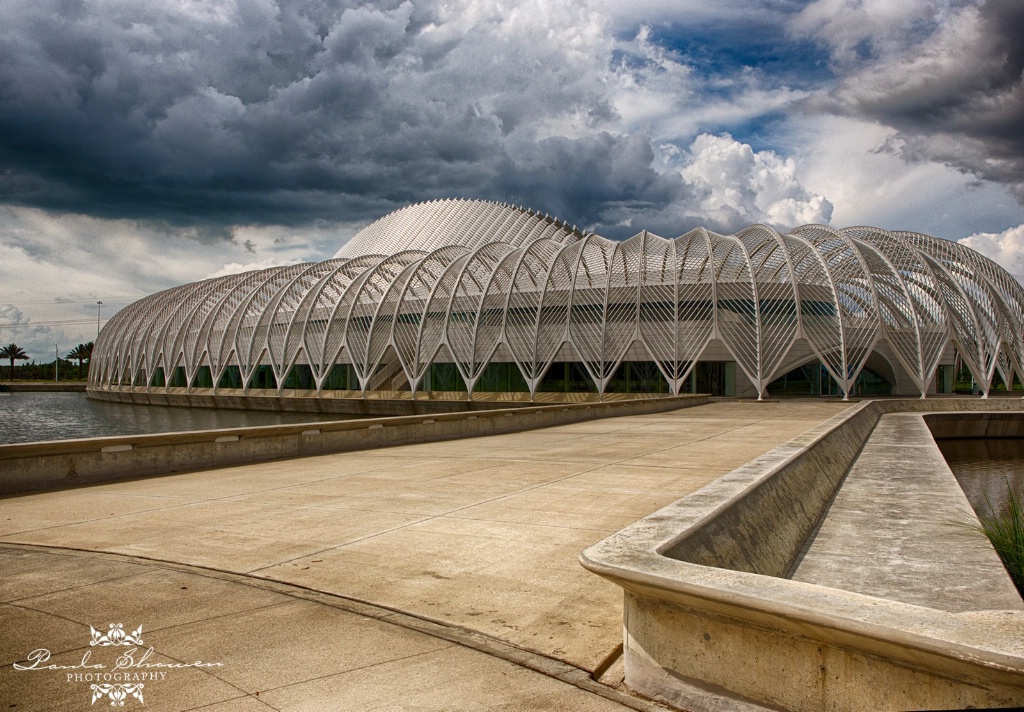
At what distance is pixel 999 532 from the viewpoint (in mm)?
6926

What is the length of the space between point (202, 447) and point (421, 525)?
754 cm

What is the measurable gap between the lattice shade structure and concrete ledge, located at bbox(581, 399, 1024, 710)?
43.6m

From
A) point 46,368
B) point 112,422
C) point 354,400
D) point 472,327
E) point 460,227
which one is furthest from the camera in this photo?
point 46,368

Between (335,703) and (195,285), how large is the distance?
83810 mm

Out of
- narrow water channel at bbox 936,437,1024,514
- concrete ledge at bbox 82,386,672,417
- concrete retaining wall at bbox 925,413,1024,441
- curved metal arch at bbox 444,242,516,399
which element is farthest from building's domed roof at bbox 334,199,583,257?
narrow water channel at bbox 936,437,1024,514

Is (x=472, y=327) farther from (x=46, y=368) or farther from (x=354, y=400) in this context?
(x=46, y=368)

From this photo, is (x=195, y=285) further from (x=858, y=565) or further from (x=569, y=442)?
(x=858, y=565)

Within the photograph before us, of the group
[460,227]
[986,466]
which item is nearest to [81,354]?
[460,227]

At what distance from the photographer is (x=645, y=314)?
49094 millimetres

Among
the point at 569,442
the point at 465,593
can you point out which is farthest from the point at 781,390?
the point at 465,593

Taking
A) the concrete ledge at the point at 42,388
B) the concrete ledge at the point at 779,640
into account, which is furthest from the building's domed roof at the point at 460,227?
the concrete ledge at the point at 779,640

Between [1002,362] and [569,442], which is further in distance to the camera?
[1002,362]

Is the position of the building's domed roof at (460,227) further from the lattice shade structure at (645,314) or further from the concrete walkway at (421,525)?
the concrete walkway at (421,525)

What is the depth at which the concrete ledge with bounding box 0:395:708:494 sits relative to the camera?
11.2m
